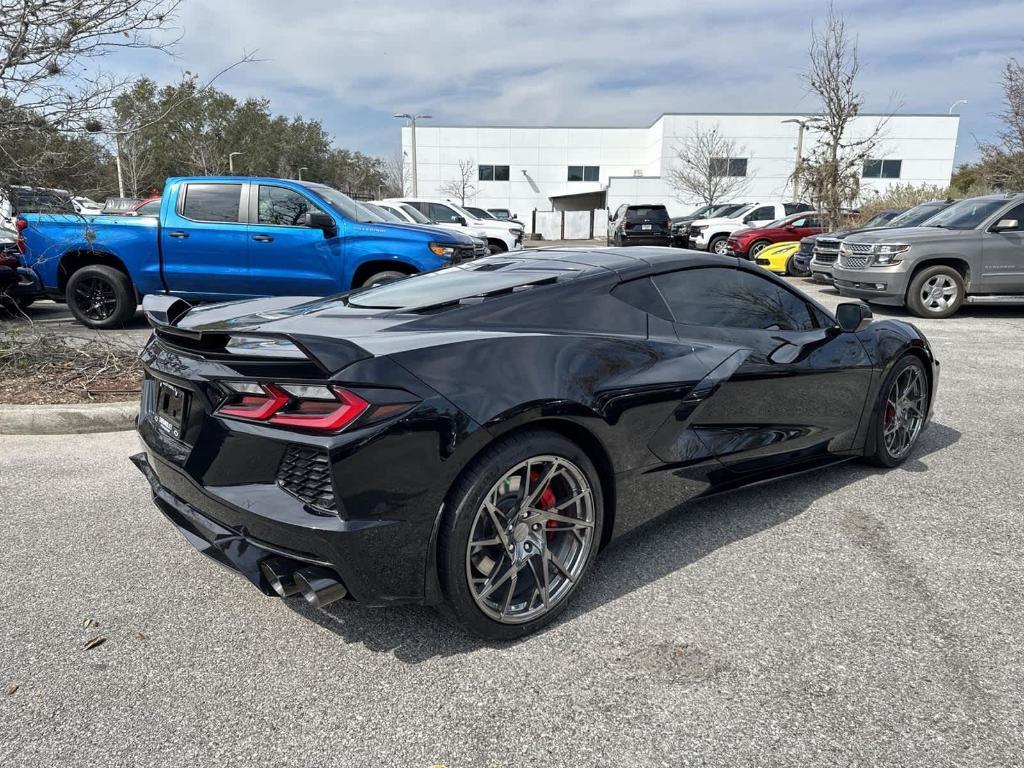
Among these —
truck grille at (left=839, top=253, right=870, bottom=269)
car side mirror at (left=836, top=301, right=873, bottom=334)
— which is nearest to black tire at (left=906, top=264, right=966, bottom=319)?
truck grille at (left=839, top=253, right=870, bottom=269)

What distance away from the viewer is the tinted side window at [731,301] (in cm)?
332

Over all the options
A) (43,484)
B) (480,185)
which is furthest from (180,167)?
(43,484)

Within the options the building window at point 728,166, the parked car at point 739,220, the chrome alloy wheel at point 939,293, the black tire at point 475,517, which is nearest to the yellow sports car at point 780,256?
the parked car at point 739,220

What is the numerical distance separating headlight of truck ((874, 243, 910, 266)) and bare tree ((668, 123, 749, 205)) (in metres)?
36.4

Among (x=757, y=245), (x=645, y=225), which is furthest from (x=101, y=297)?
(x=645, y=225)

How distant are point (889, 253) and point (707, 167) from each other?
37822mm

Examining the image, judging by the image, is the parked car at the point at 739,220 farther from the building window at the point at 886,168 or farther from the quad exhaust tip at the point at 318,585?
the building window at the point at 886,168

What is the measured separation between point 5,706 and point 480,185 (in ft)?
177

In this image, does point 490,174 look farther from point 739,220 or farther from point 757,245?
point 757,245

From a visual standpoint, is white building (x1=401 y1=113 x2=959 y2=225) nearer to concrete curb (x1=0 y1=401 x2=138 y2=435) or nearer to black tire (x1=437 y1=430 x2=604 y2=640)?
concrete curb (x1=0 y1=401 x2=138 y2=435)

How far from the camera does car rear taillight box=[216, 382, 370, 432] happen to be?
7.27 feet

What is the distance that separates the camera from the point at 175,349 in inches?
105

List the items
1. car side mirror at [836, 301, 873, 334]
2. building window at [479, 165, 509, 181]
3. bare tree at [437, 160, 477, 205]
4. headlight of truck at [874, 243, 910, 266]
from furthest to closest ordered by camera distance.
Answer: building window at [479, 165, 509, 181], bare tree at [437, 160, 477, 205], headlight of truck at [874, 243, 910, 266], car side mirror at [836, 301, 873, 334]

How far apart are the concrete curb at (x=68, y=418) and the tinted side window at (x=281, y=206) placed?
156 inches
